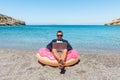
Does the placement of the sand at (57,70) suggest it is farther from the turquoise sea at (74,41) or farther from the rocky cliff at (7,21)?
the rocky cliff at (7,21)

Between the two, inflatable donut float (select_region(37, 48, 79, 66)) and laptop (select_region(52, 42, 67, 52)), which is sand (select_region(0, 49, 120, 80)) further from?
laptop (select_region(52, 42, 67, 52))

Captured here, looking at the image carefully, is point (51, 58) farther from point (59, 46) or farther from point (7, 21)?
point (7, 21)

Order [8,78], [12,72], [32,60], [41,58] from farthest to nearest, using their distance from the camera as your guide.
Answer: [32,60] < [41,58] < [12,72] < [8,78]

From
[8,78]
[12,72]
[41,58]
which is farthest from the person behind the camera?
[41,58]

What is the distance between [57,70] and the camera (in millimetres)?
9531

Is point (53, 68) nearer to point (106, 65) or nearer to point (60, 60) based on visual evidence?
point (60, 60)

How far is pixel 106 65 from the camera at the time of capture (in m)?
10.5

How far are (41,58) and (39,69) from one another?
0.93m

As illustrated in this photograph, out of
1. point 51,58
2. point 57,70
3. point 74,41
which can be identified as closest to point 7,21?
point 74,41

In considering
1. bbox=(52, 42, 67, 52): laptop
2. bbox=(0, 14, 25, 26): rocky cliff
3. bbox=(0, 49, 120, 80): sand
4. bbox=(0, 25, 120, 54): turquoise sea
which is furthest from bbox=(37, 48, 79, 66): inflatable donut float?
bbox=(0, 14, 25, 26): rocky cliff

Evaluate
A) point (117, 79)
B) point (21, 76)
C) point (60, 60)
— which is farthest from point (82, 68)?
point (21, 76)

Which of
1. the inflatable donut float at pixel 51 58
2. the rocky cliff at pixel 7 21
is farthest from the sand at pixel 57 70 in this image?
the rocky cliff at pixel 7 21

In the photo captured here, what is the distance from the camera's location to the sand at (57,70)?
8.68 m

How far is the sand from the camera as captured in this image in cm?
868
